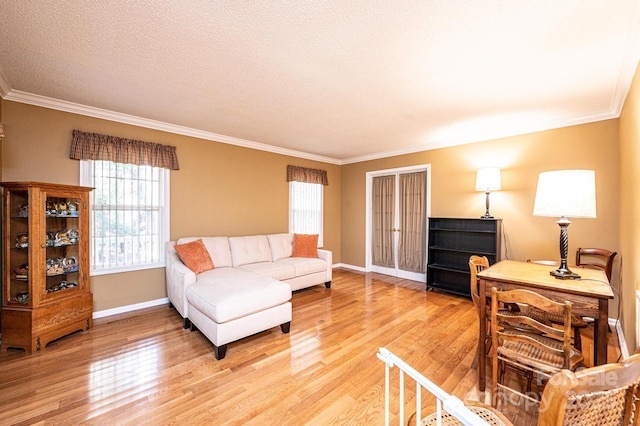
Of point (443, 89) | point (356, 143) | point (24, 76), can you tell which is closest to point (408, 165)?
point (356, 143)

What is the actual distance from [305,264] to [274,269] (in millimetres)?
559

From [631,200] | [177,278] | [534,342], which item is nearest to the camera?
[534,342]

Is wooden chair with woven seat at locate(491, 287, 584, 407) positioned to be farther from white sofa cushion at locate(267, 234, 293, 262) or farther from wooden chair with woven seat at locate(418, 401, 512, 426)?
white sofa cushion at locate(267, 234, 293, 262)

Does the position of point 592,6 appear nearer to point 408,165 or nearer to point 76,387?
point 408,165

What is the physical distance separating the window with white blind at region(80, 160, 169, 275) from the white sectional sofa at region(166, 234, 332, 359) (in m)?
0.36

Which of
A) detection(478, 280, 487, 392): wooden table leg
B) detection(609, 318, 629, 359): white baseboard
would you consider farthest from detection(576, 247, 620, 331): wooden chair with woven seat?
detection(478, 280, 487, 392): wooden table leg

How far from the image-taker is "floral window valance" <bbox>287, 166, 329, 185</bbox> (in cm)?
521

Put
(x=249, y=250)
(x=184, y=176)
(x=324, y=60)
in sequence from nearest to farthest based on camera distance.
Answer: (x=324, y=60), (x=184, y=176), (x=249, y=250)

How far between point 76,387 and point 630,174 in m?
→ 4.84

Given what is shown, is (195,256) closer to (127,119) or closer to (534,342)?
(127,119)

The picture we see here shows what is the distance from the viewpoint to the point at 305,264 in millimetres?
4152

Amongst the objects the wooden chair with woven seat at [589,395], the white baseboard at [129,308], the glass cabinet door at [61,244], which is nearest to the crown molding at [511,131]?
the wooden chair with woven seat at [589,395]

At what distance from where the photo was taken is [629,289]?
2379 millimetres

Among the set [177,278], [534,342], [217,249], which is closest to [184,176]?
[217,249]
